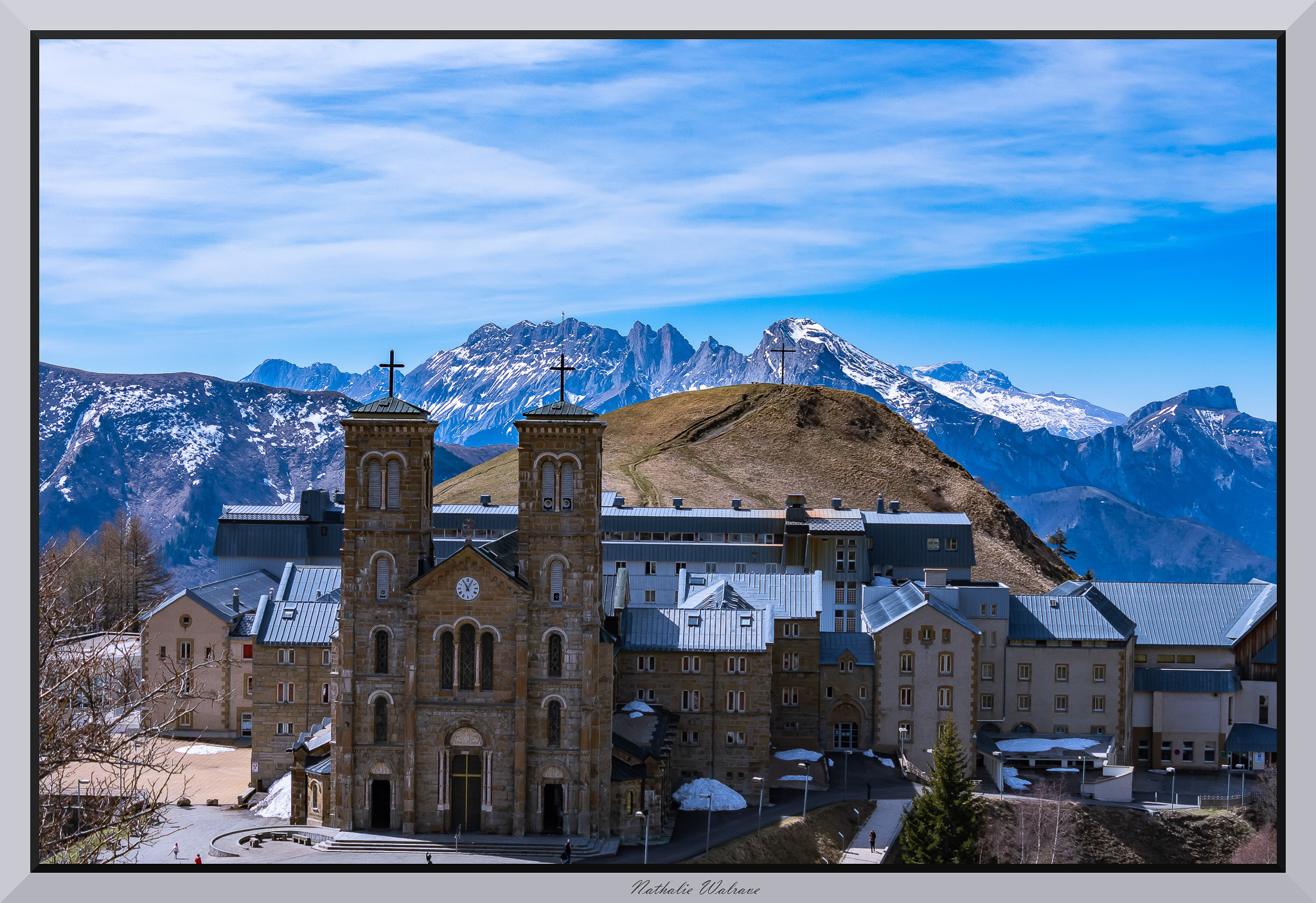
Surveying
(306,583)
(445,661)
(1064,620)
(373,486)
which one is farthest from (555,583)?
(1064,620)

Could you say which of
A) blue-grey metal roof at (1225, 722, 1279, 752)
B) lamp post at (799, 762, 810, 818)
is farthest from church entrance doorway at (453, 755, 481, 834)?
blue-grey metal roof at (1225, 722, 1279, 752)

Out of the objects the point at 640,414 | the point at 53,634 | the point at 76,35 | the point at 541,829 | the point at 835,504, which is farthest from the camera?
the point at 640,414

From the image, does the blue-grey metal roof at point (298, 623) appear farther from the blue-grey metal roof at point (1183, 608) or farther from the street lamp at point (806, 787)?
the blue-grey metal roof at point (1183, 608)

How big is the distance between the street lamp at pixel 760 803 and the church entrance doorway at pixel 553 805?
28.6ft

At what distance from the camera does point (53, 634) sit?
2742 cm

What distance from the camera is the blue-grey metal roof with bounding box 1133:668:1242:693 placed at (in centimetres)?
7281

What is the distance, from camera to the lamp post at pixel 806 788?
60.3m

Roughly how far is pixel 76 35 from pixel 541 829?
37671mm

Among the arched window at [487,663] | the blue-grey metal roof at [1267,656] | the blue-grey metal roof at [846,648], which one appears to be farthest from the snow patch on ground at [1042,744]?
the arched window at [487,663]

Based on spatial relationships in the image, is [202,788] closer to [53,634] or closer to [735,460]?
[53,634]

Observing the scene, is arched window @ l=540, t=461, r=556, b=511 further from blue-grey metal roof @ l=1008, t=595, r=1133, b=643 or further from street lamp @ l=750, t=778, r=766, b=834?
blue-grey metal roof @ l=1008, t=595, r=1133, b=643

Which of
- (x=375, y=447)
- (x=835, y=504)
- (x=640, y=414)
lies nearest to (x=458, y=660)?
(x=375, y=447)

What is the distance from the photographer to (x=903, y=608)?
73.6 meters

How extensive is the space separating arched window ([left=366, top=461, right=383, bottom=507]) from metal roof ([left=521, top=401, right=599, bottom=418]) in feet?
22.9
